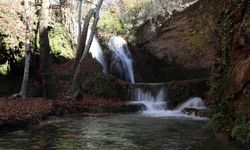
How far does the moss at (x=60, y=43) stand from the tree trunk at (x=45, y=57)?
5.23 metres

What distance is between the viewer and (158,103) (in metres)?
18.8

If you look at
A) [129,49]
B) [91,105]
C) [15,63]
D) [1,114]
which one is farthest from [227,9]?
[129,49]

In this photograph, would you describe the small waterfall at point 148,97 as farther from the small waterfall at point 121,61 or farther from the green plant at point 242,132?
the green plant at point 242,132

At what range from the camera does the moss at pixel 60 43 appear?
2181 cm

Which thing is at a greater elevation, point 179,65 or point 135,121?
point 179,65

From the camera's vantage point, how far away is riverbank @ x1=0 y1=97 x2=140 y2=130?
36.1ft

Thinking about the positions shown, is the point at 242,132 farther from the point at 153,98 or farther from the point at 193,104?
the point at 153,98

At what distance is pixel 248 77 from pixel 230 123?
111 cm

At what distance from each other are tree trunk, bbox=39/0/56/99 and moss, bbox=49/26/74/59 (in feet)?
17.1

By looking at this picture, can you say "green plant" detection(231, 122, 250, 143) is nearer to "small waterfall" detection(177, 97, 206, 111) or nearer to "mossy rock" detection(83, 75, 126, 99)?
"small waterfall" detection(177, 97, 206, 111)

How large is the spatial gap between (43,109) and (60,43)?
9.42 metres

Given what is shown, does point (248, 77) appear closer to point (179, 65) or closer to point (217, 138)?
point (217, 138)

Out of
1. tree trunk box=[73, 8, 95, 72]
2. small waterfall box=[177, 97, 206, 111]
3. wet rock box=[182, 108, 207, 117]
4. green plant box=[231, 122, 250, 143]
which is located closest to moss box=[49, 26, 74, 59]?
tree trunk box=[73, 8, 95, 72]

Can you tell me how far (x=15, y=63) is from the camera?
1784 cm
